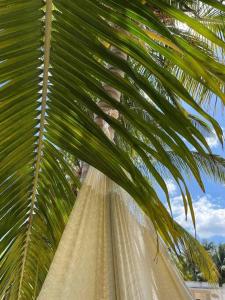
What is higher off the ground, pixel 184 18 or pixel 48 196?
pixel 184 18

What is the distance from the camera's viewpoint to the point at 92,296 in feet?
2.86

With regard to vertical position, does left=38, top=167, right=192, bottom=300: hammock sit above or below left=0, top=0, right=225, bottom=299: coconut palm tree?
below

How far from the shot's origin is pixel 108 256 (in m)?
0.93

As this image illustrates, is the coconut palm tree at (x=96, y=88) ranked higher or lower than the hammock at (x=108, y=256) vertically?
higher

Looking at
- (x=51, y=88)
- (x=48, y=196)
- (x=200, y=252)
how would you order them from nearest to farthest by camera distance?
(x=51, y=88), (x=48, y=196), (x=200, y=252)

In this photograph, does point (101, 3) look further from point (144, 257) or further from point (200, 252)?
point (200, 252)

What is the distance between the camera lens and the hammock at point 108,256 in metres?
0.87

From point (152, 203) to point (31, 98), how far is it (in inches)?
11.4

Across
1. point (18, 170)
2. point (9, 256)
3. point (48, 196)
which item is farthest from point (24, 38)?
point (9, 256)

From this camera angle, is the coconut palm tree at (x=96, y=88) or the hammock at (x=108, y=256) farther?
the hammock at (x=108, y=256)

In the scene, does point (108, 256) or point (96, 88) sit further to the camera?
point (108, 256)

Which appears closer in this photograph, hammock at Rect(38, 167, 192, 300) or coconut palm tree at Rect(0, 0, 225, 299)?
coconut palm tree at Rect(0, 0, 225, 299)

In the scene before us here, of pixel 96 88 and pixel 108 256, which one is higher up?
pixel 96 88

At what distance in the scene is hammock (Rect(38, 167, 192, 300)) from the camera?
0.87 meters
